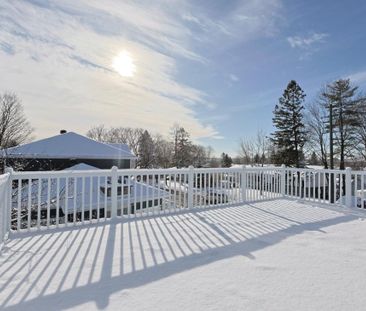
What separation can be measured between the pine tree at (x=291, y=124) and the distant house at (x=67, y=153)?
13322 mm

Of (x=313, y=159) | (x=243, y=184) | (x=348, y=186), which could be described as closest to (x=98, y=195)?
(x=243, y=184)

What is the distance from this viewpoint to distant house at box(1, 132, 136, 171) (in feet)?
47.3

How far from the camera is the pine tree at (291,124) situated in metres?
22.5

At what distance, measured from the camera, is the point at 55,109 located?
15.8 metres

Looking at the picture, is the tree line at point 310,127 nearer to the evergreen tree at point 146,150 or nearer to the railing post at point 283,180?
the evergreen tree at point 146,150

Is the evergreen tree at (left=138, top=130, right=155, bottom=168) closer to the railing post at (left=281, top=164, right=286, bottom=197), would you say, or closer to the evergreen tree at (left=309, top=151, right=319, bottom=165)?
the evergreen tree at (left=309, top=151, right=319, bottom=165)

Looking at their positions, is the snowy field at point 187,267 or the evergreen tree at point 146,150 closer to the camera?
the snowy field at point 187,267

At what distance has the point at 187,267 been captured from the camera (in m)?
2.60

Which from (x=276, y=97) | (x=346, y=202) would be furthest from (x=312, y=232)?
(x=276, y=97)

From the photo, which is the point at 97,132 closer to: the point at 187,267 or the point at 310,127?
the point at 310,127

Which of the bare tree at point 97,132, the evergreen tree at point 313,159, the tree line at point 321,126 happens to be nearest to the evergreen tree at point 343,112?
the tree line at point 321,126

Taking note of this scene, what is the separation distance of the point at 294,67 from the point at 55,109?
1306cm

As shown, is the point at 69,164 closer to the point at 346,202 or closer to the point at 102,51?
the point at 102,51

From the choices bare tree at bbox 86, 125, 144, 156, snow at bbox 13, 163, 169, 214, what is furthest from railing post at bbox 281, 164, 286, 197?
bare tree at bbox 86, 125, 144, 156
